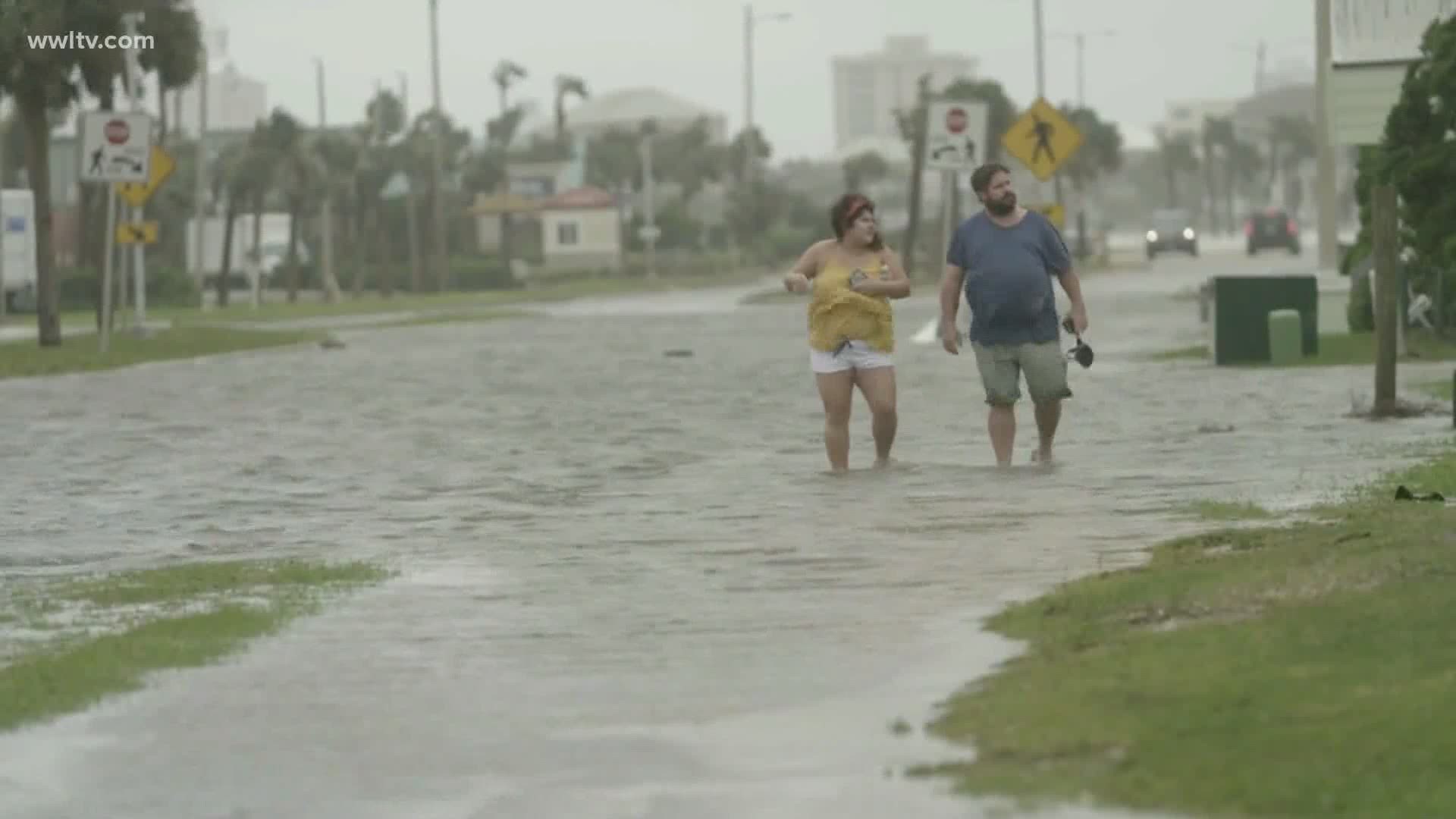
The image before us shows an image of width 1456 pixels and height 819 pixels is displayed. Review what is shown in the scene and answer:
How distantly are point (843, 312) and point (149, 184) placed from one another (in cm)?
2816

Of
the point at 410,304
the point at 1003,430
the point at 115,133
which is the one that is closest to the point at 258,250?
the point at 410,304

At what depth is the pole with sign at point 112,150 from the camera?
42.1m

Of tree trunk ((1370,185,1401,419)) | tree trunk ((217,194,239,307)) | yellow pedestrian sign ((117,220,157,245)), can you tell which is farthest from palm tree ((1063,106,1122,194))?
tree trunk ((1370,185,1401,419))

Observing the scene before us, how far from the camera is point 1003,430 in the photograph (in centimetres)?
1891

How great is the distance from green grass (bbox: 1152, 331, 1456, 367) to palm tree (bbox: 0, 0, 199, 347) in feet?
64.0

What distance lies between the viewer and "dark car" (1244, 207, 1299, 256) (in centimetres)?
11550

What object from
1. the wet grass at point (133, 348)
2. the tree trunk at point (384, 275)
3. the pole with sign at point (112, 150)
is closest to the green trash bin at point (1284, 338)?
the wet grass at point (133, 348)

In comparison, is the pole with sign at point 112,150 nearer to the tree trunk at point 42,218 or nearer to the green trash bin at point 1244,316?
the tree trunk at point 42,218

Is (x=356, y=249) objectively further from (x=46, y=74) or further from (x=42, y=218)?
(x=42, y=218)

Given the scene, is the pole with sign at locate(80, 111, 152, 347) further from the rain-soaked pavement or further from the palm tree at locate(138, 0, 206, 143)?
the palm tree at locate(138, 0, 206, 143)

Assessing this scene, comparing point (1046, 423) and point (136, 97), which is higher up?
point (136, 97)

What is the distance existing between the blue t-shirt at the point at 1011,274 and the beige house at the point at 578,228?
6378 inches

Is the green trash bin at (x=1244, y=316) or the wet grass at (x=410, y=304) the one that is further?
the wet grass at (x=410, y=304)

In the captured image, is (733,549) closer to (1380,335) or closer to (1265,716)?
(1265,716)
